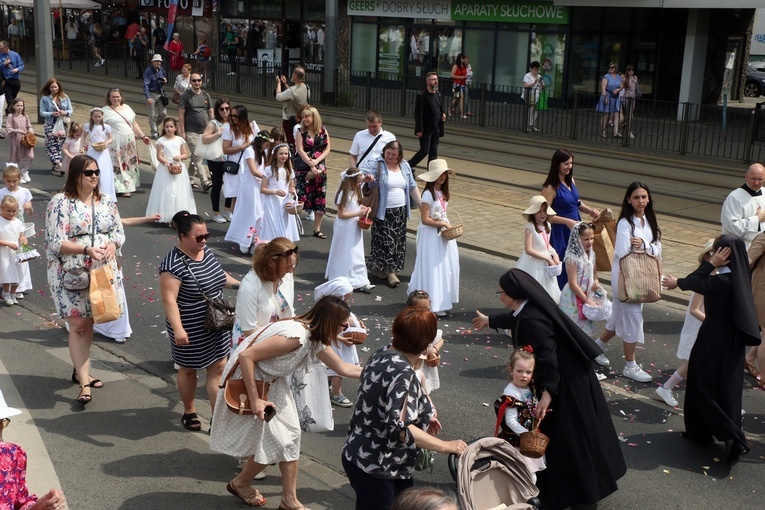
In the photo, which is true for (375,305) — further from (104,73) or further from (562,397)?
(104,73)

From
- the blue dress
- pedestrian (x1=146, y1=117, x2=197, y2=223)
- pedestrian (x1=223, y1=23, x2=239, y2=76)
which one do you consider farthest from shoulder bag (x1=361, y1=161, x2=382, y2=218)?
pedestrian (x1=223, y1=23, x2=239, y2=76)

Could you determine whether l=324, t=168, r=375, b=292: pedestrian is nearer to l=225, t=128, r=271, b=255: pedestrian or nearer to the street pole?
l=225, t=128, r=271, b=255: pedestrian

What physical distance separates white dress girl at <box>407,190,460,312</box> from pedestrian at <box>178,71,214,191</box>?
7.07 m

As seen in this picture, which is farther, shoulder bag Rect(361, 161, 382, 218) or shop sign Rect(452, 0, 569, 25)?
shop sign Rect(452, 0, 569, 25)

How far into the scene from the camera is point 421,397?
505 cm

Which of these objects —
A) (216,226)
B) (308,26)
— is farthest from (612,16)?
(216,226)

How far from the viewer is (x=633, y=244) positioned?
27.5 ft

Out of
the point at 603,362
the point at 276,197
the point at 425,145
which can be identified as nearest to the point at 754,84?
the point at 425,145

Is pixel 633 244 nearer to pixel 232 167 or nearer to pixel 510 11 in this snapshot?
pixel 232 167

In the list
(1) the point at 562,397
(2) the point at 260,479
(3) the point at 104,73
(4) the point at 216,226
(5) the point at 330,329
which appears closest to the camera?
(5) the point at 330,329

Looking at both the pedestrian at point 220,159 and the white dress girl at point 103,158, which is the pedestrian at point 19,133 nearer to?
the white dress girl at point 103,158

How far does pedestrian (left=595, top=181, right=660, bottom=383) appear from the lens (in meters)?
8.37

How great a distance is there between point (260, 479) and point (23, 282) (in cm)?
527

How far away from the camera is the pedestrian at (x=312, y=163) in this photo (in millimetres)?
13469
